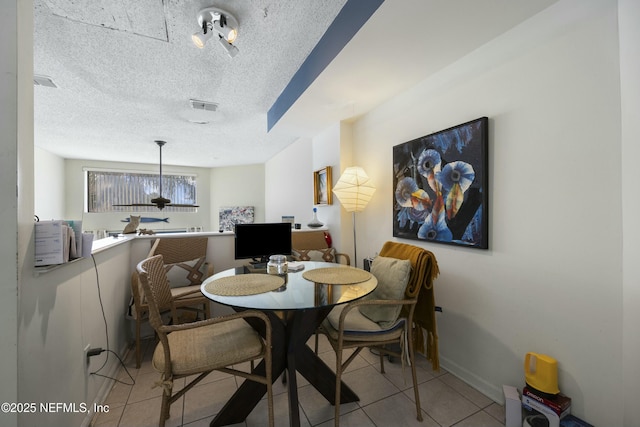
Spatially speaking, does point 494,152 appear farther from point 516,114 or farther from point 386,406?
point 386,406

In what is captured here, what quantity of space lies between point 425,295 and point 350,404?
0.85 metres

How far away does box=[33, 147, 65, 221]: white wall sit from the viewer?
4.62 m

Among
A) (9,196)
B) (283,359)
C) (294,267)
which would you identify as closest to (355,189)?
(294,267)

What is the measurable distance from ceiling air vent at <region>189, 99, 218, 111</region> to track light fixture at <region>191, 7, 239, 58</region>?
50.5 inches

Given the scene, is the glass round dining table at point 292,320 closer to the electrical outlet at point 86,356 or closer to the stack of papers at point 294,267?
the stack of papers at point 294,267

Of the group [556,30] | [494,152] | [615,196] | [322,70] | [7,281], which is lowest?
[7,281]

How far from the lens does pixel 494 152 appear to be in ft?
5.58

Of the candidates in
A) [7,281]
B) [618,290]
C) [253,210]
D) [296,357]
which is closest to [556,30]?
[618,290]

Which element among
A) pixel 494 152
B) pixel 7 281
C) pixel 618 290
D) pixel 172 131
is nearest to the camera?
pixel 7 281

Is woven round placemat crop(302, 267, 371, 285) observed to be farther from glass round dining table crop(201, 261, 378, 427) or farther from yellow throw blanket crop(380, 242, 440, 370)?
yellow throw blanket crop(380, 242, 440, 370)

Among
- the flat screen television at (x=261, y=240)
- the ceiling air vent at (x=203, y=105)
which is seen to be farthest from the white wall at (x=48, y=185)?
the flat screen television at (x=261, y=240)

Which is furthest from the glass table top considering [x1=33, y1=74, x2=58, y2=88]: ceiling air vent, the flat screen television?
[x1=33, y1=74, x2=58, y2=88]: ceiling air vent

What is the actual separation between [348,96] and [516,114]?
141cm

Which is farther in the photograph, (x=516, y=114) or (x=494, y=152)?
(x=494, y=152)
